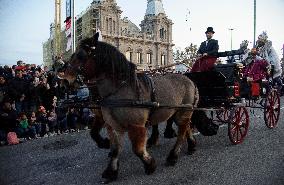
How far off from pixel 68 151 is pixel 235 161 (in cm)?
351

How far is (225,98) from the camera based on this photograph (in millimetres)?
6297

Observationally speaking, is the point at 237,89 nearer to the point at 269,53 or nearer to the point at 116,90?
the point at 269,53

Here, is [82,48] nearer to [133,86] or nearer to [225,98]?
[133,86]

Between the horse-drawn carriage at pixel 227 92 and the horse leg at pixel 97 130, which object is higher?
the horse-drawn carriage at pixel 227 92

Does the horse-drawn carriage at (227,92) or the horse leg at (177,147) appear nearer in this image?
the horse leg at (177,147)

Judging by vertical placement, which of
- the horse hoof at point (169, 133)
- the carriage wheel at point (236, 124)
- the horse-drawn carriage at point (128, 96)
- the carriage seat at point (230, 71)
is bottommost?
the horse hoof at point (169, 133)

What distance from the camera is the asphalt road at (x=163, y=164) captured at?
4488mm

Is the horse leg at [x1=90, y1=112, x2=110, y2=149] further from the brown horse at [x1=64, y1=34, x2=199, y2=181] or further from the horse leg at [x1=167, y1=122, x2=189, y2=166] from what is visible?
the horse leg at [x1=167, y1=122, x2=189, y2=166]

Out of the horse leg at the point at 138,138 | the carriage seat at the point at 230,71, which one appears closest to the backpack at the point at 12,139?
the horse leg at the point at 138,138

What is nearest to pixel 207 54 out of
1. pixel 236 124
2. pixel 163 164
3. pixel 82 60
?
pixel 236 124

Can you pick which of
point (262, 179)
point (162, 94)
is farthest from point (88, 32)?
point (262, 179)

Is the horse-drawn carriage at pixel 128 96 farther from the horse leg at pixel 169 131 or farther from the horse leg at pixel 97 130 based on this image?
the horse leg at pixel 169 131

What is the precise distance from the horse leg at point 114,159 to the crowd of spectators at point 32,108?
4.05 metres

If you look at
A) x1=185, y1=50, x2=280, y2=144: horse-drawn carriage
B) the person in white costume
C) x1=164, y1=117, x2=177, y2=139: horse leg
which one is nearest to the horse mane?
x1=185, y1=50, x2=280, y2=144: horse-drawn carriage
